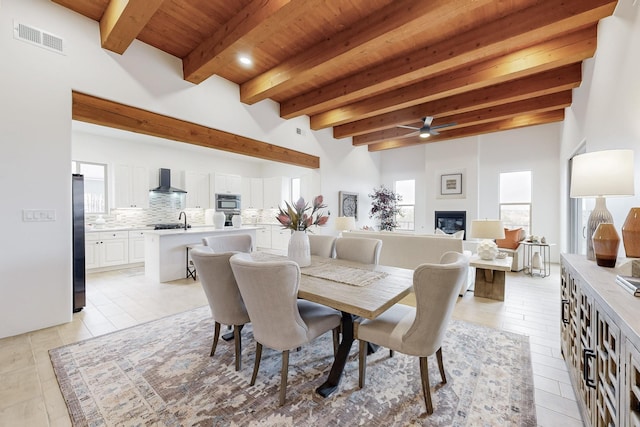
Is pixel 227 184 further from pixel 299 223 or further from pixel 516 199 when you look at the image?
pixel 516 199

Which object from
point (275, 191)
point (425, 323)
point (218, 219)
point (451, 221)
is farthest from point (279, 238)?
point (425, 323)

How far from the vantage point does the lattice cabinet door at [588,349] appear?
4.06 ft

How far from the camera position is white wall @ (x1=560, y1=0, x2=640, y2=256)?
1.91 meters

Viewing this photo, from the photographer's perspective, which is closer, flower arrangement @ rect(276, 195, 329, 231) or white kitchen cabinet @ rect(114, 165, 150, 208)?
flower arrangement @ rect(276, 195, 329, 231)

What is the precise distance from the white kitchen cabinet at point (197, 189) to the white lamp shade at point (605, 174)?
23.3ft

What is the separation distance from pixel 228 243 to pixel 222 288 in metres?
1.20

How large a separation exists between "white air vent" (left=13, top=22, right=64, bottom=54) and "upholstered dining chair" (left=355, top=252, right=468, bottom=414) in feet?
13.1

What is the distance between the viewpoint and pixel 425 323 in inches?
61.1

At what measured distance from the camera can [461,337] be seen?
8.32 feet

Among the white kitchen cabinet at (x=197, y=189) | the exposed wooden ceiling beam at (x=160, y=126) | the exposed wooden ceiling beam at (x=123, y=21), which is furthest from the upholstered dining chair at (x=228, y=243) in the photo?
the white kitchen cabinet at (x=197, y=189)

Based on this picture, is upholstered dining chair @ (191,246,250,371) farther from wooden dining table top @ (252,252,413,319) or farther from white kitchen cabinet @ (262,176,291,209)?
white kitchen cabinet @ (262,176,291,209)

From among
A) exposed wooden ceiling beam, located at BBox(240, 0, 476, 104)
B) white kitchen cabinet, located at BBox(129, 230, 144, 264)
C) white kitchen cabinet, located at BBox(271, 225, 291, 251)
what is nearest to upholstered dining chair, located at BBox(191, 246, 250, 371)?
exposed wooden ceiling beam, located at BBox(240, 0, 476, 104)

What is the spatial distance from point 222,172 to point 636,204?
7.71m

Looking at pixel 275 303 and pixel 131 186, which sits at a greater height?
pixel 131 186
